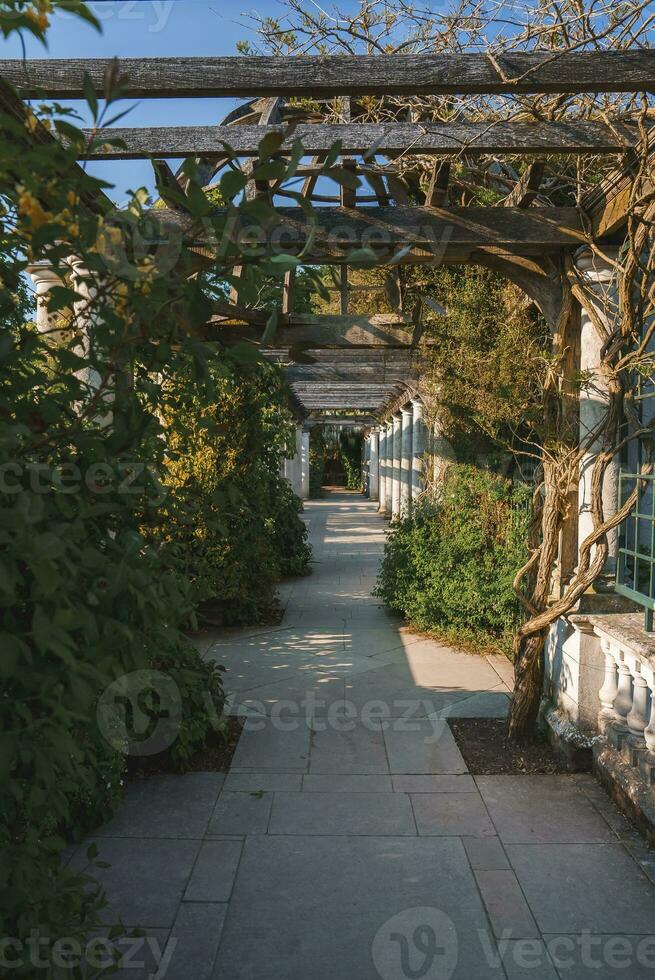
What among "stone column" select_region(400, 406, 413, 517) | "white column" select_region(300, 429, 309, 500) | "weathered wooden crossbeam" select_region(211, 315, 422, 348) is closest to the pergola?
"weathered wooden crossbeam" select_region(211, 315, 422, 348)

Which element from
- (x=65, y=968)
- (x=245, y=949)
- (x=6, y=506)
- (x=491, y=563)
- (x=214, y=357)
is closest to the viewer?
(x=6, y=506)

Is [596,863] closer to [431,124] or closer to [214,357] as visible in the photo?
[214,357]

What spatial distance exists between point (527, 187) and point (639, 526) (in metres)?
1.84

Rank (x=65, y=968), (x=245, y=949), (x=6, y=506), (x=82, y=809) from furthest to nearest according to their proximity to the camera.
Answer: (x=82, y=809) < (x=245, y=949) < (x=65, y=968) < (x=6, y=506)

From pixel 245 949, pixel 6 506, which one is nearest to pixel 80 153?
pixel 6 506

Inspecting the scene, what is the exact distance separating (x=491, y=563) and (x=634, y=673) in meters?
2.59

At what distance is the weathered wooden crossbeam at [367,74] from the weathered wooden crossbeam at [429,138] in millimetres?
376

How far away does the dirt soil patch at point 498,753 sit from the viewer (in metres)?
3.84

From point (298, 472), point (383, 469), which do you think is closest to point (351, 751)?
point (383, 469)

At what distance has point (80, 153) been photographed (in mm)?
1215

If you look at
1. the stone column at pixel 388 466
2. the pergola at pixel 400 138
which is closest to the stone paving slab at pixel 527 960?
the pergola at pixel 400 138

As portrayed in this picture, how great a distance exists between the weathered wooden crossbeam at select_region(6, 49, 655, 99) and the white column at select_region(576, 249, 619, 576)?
4.52ft

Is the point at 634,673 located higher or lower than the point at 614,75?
lower

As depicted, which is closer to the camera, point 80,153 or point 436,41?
point 80,153
